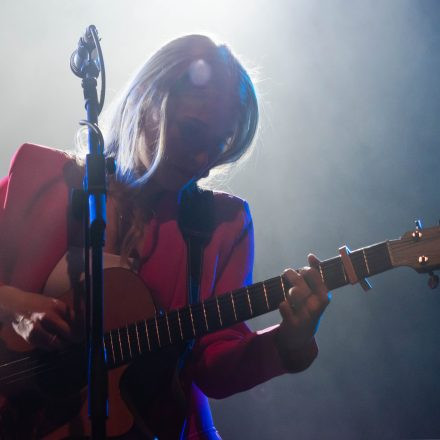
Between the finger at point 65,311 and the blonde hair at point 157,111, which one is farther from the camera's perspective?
the blonde hair at point 157,111

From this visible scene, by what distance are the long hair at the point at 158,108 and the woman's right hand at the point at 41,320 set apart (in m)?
0.56

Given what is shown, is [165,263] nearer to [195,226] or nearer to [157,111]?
[195,226]

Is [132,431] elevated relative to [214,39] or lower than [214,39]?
lower

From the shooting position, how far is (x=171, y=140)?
202 cm

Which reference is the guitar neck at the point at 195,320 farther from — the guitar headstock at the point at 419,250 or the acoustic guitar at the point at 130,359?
the guitar headstock at the point at 419,250

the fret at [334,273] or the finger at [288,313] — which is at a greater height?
the fret at [334,273]

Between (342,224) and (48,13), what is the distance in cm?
295

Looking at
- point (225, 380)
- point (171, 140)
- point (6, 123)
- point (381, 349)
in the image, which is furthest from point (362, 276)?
point (6, 123)

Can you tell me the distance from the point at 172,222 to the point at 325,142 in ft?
8.09

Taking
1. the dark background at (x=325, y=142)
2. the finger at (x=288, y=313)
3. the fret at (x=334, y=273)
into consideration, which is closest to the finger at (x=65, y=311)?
the finger at (x=288, y=313)

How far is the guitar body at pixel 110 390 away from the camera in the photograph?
5.60 ft

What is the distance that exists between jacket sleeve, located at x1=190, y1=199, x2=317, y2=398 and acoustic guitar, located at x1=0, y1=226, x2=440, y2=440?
186 mm

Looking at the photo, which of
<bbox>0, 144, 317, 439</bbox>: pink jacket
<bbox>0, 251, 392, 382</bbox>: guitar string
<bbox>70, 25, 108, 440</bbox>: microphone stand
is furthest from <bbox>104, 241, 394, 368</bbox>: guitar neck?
<bbox>70, 25, 108, 440</bbox>: microphone stand

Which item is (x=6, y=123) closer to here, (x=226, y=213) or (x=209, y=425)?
(x=226, y=213)
